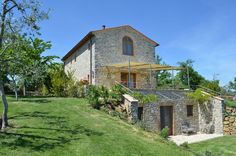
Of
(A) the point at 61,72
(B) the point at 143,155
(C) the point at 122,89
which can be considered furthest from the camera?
(A) the point at 61,72

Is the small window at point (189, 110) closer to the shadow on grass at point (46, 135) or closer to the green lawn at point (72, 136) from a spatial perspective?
the green lawn at point (72, 136)

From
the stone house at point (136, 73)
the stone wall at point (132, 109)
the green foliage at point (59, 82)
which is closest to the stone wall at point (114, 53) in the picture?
the stone house at point (136, 73)

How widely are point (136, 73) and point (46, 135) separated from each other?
59.8 ft

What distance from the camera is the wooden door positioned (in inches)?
874

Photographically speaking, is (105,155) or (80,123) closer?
(105,155)

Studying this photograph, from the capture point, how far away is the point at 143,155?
10609mm

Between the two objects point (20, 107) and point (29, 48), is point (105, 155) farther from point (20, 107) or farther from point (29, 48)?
point (20, 107)

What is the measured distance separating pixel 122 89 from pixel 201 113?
→ 31.8ft

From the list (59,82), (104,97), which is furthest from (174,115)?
(59,82)

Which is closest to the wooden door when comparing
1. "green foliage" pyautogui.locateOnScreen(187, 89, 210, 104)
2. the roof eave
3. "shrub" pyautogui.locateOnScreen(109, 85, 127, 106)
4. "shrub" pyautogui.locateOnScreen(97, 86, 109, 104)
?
"green foliage" pyautogui.locateOnScreen(187, 89, 210, 104)

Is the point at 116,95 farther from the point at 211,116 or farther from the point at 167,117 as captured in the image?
the point at 211,116

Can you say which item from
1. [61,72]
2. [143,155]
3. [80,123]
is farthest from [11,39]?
[61,72]

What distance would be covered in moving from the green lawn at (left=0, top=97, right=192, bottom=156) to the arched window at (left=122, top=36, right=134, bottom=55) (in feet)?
39.5

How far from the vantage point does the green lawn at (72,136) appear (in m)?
9.77
